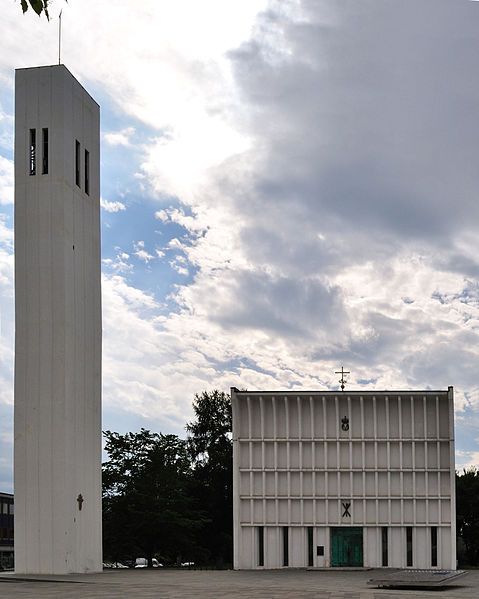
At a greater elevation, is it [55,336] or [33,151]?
[33,151]

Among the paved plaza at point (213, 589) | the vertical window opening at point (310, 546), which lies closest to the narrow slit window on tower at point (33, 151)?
the paved plaza at point (213, 589)

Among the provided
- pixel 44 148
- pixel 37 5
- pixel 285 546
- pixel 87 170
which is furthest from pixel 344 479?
pixel 37 5

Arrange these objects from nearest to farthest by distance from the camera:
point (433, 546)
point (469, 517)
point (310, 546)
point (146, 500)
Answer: point (433, 546) → point (310, 546) → point (146, 500) → point (469, 517)

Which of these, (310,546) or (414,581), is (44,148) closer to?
(310,546)

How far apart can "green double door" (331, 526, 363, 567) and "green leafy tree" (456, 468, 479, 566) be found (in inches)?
682

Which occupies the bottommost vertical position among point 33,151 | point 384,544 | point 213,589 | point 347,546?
point 347,546

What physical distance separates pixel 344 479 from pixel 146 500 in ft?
38.6

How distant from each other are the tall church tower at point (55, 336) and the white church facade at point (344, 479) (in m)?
7.14

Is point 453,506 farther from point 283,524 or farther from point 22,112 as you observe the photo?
point 22,112

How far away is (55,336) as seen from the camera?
3322 cm

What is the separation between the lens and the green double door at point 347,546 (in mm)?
37969

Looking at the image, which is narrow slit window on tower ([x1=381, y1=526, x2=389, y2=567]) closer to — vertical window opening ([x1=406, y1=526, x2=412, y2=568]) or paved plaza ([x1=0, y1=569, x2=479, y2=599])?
vertical window opening ([x1=406, y1=526, x2=412, y2=568])

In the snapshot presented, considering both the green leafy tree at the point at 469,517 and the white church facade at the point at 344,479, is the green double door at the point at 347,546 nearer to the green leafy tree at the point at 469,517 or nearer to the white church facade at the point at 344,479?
the white church facade at the point at 344,479

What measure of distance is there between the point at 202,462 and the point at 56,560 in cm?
2804
